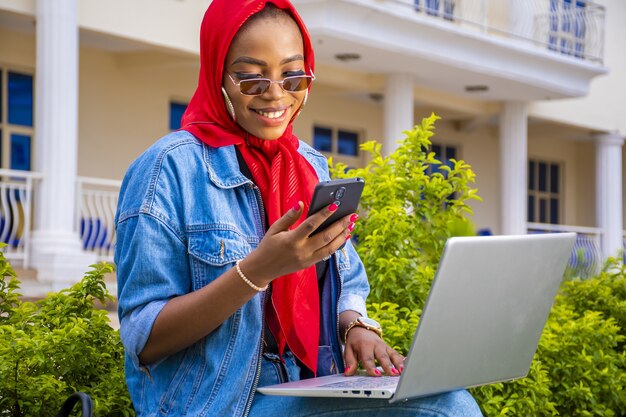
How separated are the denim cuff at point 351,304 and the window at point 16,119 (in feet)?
30.7

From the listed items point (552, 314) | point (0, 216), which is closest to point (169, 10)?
point (0, 216)

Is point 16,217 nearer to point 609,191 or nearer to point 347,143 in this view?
point 347,143

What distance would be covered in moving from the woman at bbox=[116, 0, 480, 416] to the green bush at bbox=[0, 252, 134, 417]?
0.65 m

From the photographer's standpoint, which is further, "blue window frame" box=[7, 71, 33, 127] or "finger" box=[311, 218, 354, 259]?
"blue window frame" box=[7, 71, 33, 127]

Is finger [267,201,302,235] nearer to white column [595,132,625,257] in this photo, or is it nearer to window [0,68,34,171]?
window [0,68,34,171]

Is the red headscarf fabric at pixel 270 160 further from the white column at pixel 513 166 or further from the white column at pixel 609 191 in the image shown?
Answer: the white column at pixel 609 191

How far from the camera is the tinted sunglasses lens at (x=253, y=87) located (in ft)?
7.41

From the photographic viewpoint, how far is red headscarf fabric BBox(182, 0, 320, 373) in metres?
2.19

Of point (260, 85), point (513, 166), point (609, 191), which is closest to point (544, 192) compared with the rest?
point (609, 191)

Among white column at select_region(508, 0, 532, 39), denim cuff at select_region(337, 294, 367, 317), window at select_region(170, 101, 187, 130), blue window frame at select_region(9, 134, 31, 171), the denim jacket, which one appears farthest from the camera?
white column at select_region(508, 0, 532, 39)

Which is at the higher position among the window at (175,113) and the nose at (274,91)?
the window at (175,113)

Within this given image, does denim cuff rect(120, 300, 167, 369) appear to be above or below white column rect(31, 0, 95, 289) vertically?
below

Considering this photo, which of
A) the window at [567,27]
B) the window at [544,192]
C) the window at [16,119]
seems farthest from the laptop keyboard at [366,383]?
the window at [544,192]

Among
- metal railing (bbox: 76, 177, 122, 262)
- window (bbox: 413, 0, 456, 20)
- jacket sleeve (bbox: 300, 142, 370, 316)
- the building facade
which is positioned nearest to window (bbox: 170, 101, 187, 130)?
the building facade
